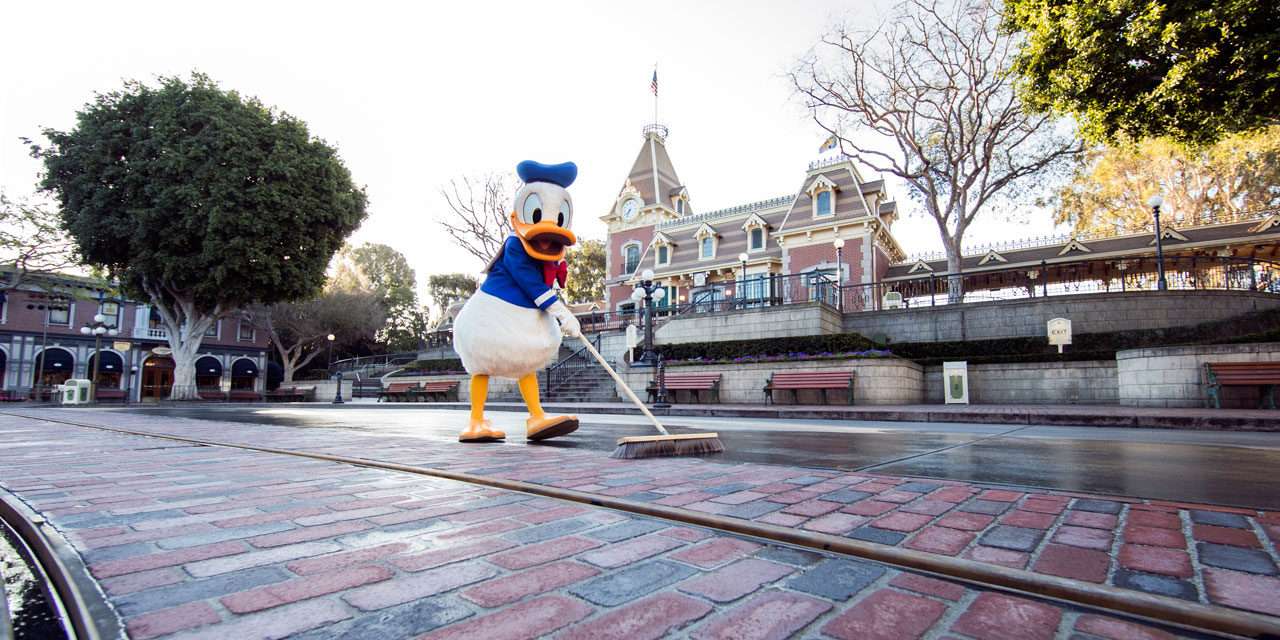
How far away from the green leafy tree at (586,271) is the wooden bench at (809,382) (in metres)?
32.8

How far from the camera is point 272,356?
4631 cm

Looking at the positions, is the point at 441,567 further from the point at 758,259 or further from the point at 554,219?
the point at 758,259

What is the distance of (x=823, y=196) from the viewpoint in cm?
2930

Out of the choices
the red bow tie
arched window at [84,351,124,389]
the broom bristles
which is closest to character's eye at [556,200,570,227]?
the red bow tie

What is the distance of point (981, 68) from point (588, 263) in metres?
32.1

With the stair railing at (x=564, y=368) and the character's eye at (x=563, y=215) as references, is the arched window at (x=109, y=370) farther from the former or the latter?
the character's eye at (x=563, y=215)

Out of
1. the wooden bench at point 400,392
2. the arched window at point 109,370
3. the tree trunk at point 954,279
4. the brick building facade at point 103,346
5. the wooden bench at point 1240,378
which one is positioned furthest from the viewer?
the arched window at point 109,370

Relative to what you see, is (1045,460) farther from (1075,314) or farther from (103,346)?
(103,346)

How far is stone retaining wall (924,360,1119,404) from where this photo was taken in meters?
13.2

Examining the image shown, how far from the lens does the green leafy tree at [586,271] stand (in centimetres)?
4669

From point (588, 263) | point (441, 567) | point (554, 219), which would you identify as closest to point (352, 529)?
point (441, 567)

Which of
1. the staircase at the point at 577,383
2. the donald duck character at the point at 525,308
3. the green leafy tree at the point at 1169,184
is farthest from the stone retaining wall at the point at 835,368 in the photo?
the green leafy tree at the point at 1169,184

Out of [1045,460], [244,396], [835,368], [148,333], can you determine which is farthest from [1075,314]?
[148,333]

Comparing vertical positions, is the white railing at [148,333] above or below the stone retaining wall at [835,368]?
above
